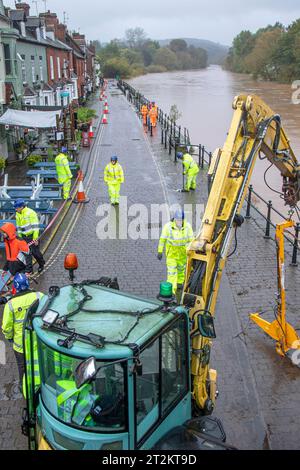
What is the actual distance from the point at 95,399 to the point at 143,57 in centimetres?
14660

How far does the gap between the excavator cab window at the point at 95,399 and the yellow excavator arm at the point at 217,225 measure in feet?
4.22

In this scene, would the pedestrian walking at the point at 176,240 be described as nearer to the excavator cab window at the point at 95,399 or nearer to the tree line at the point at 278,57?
the excavator cab window at the point at 95,399

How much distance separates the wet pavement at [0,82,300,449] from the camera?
19.3ft

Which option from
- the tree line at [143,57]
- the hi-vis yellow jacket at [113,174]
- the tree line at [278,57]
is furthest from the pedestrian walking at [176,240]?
the tree line at [143,57]

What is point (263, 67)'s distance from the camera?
75.1 metres

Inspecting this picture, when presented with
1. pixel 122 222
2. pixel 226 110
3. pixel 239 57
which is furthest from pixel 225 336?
pixel 239 57

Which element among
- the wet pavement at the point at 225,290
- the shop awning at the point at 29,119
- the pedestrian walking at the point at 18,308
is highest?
the shop awning at the point at 29,119

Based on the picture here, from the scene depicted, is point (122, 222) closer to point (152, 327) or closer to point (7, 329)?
point (7, 329)

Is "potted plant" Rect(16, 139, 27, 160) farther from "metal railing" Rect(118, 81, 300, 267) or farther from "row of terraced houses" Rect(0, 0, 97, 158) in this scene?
"metal railing" Rect(118, 81, 300, 267)

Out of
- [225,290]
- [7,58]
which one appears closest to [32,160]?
[7,58]

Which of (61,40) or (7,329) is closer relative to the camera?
(7,329)

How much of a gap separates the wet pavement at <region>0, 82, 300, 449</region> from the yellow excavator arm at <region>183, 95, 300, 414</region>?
1.03 m

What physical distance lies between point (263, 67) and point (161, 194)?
6636 cm

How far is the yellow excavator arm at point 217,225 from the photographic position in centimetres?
493
